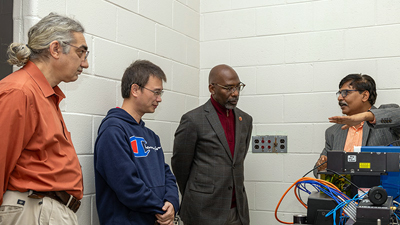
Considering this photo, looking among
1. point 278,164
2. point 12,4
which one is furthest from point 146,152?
point 278,164

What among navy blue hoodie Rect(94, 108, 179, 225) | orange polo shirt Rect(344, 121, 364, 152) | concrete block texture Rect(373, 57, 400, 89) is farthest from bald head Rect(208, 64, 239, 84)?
concrete block texture Rect(373, 57, 400, 89)

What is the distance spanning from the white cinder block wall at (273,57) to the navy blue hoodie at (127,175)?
25.5 inches

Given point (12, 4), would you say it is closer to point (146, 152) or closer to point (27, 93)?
point (27, 93)

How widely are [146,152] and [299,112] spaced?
1565 mm

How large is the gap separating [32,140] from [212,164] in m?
1.39

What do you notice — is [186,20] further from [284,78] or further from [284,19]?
[284,78]

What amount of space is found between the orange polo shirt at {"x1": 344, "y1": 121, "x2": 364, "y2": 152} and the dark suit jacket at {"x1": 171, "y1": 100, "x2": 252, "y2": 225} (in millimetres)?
746

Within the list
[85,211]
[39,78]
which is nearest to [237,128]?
[85,211]

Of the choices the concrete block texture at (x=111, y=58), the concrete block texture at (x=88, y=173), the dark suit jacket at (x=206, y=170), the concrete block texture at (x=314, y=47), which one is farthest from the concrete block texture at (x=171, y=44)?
the concrete block texture at (x=88, y=173)

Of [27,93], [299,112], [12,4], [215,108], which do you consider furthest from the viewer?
[299,112]

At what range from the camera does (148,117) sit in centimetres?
286

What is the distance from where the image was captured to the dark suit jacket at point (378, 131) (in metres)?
2.11

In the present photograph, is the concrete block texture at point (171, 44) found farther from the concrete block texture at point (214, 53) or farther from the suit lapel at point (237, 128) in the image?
the suit lapel at point (237, 128)

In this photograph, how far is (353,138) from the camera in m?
2.71
